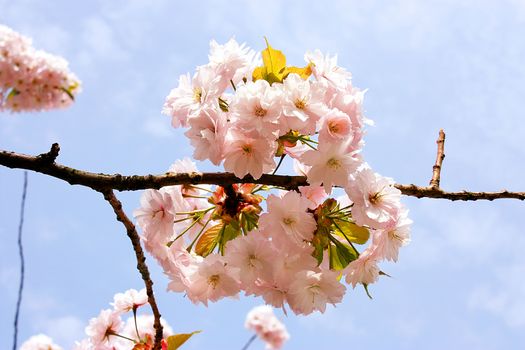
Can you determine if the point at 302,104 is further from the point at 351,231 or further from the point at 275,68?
the point at 351,231

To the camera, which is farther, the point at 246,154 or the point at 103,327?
the point at 103,327

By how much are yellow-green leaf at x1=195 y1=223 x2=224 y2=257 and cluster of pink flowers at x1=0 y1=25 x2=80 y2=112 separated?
275 inches

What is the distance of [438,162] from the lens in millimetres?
1905

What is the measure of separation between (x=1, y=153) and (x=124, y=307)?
105 cm

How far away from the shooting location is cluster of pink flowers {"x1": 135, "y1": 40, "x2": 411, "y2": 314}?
1.45 meters

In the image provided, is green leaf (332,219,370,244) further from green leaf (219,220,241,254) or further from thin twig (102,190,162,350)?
thin twig (102,190,162,350)

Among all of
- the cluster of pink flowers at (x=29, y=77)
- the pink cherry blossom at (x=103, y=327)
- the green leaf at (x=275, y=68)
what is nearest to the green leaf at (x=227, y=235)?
the green leaf at (x=275, y=68)

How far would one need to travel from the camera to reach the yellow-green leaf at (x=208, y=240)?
1742 millimetres

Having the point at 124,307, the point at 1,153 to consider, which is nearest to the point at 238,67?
the point at 1,153

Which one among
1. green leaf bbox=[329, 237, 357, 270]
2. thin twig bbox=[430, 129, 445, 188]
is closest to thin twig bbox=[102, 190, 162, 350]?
green leaf bbox=[329, 237, 357, 270]

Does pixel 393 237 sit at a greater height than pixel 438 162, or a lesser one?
lesser

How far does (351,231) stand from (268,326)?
977 cm

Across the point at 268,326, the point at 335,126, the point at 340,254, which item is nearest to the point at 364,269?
the point at 340,254

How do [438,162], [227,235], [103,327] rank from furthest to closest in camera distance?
[103,327] < [438,162] < [227,235]
